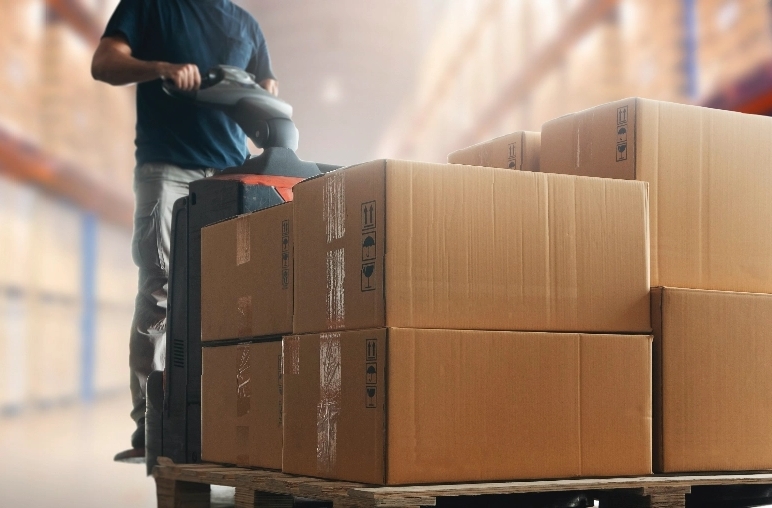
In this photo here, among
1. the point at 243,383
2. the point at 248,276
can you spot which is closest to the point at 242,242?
the point at 248,276

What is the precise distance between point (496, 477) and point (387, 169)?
0.63 meters

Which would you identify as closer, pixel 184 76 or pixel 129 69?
pixel 184 76

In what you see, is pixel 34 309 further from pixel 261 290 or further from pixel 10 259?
pixel 261 290

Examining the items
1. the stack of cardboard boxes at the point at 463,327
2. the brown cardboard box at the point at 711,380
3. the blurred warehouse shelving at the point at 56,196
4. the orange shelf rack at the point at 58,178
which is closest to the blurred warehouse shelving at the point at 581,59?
the brown cardboard box at the point at 711,380

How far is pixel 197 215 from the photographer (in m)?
2.91

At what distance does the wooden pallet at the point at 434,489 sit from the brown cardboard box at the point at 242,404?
2.1 inches

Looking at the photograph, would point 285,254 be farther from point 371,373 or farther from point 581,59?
point 581,59

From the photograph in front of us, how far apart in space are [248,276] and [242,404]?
0.31 m

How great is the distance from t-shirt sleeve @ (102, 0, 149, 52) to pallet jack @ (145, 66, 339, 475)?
344 millimetres

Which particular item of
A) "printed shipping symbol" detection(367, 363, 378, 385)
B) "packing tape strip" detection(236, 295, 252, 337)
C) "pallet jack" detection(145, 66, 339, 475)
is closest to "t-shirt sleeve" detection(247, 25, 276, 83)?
"pallet jack" detection(145, 66, 339, 475)

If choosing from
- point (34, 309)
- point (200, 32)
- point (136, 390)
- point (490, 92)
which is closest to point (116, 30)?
point (200, 32)

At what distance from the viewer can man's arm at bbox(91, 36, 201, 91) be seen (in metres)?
3.16

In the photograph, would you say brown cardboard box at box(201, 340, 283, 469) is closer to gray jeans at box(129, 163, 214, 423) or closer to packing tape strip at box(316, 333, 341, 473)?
packing tape strip at box(316, 333, 341, 473)

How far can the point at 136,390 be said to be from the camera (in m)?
3.46
